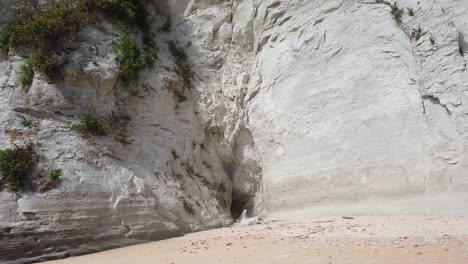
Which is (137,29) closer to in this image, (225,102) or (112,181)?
(225,102)

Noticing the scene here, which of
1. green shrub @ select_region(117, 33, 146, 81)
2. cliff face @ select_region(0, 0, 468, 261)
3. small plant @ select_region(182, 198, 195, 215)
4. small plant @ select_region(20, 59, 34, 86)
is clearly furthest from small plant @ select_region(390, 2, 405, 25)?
small plant @ select_region(20, 59, 34, 86)

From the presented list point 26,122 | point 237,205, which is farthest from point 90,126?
point 237,205

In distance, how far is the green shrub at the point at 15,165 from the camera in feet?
25.8

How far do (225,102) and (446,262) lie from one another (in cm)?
829

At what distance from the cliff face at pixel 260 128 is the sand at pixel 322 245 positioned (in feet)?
2.61

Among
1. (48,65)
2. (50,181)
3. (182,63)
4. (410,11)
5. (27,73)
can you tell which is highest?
(410,11)

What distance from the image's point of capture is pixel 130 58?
A: 1080cm

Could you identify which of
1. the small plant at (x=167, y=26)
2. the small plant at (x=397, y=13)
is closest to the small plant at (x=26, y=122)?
the small plant at (x=167, y=26)

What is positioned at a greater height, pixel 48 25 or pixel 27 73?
pixel 48 25

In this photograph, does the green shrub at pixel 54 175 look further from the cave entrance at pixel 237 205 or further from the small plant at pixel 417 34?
the small plant at pixel 417 34

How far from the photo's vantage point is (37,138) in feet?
28.5

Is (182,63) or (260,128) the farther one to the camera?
(182,63)

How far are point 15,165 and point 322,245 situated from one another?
5806mm

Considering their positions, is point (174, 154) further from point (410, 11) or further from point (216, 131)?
point (410, 11)
